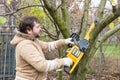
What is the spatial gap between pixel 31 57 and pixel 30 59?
0.09ft

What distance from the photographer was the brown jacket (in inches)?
137

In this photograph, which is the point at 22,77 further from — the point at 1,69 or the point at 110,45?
the point at 110,45

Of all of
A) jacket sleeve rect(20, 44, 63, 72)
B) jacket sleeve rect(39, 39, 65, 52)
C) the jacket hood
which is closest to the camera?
jacket sleeve rect(20, 44, 63, 72)

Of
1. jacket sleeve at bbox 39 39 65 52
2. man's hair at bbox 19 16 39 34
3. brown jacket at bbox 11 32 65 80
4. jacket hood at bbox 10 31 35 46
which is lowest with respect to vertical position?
brown jacket at bbox 11 32 65 80

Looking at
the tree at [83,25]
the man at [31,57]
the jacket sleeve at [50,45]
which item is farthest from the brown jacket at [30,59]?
the tree at [83,25]

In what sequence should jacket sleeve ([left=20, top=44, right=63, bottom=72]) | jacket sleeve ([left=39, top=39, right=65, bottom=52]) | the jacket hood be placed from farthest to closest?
jacket sleeve ([left=39, top=39, right=65, bottom=52]), the jacket hood, jacket sleeve ([left=20, top=44, right=63, bottom=72])

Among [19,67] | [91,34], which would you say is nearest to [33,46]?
[19,67]

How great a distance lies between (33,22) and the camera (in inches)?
144

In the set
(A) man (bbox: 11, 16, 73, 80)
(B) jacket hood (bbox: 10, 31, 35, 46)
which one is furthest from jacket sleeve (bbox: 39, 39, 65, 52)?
(B) jacket hood (bbox: 10, 31, 35, 46)

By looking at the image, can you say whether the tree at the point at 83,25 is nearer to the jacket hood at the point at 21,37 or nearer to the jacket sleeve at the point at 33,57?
the jacket hood at the point at 21,37

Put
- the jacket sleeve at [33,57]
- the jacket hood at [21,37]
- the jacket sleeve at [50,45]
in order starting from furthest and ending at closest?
the jacket sleeve at [50,45]
the jacket hood at [21,37]
the jacket sleeve at [33,57]

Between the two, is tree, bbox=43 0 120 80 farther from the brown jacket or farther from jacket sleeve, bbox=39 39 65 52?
the brown jacket

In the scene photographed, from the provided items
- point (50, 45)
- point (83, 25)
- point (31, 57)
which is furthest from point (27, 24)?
point (83, 25)

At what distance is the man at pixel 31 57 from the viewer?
3.48 meters
